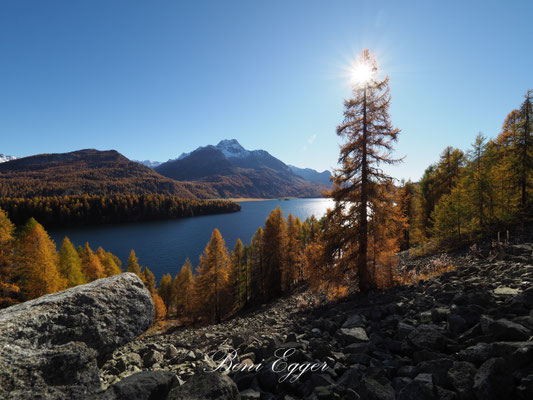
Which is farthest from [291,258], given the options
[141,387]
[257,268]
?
[141,387]

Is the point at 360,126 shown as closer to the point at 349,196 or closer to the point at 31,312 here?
the point at 349,196

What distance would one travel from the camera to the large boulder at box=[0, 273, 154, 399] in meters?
4.46

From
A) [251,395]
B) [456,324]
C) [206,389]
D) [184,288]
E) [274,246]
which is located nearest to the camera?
[206,389]

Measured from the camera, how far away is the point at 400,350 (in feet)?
17.7

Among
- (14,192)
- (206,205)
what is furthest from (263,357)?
(14,192)

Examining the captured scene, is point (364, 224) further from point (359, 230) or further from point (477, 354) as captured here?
point (477, 354)

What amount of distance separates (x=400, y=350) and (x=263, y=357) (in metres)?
3.77

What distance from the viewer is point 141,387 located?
161 inches

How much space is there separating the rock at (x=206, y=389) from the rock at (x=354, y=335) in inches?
162

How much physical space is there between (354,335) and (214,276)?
2198 centimetres

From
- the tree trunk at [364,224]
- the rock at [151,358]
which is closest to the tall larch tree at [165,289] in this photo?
the rock at [151,358]

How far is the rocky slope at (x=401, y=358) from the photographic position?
336cm

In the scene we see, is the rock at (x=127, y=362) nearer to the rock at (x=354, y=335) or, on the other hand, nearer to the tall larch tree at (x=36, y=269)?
the rock at (x=354, y=335)

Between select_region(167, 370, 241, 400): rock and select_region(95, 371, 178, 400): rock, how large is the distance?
0.48 meters
